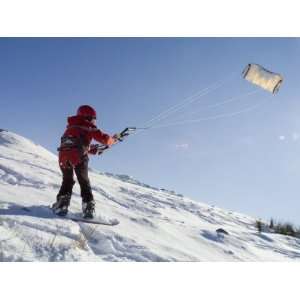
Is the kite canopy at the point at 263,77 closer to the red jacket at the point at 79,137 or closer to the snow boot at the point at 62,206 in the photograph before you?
the red jacket at the point at 79,137

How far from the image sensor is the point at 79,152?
6141 millimetres

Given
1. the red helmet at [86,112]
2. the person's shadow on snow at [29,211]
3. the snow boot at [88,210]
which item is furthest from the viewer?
the red helmet at [86,112]

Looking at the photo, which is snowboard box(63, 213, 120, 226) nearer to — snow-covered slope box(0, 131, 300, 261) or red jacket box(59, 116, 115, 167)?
snow-covered slope box(0, 131, 300, 261)

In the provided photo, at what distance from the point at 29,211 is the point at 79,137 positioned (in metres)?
1.37

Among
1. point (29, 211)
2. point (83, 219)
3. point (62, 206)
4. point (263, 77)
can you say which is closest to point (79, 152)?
point (62, 206)

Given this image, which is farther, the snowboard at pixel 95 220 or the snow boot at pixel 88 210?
the snow boot at pixel 88 210

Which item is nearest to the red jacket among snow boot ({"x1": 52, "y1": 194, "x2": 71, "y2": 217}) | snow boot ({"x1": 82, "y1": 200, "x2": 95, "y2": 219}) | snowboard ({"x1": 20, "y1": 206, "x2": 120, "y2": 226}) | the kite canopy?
snow boot ({"x1": 52, "y1": 194, "x2": 71, "y2": 217})

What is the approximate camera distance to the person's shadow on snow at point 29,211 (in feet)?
17.1

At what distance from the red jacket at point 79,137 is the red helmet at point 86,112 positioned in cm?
7

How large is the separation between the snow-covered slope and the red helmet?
1.51m

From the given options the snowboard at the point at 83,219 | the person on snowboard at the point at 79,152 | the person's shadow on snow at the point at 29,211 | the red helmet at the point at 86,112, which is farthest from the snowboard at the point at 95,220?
the red helmet at the point at 86,112

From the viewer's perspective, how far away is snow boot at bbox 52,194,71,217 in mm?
5770
